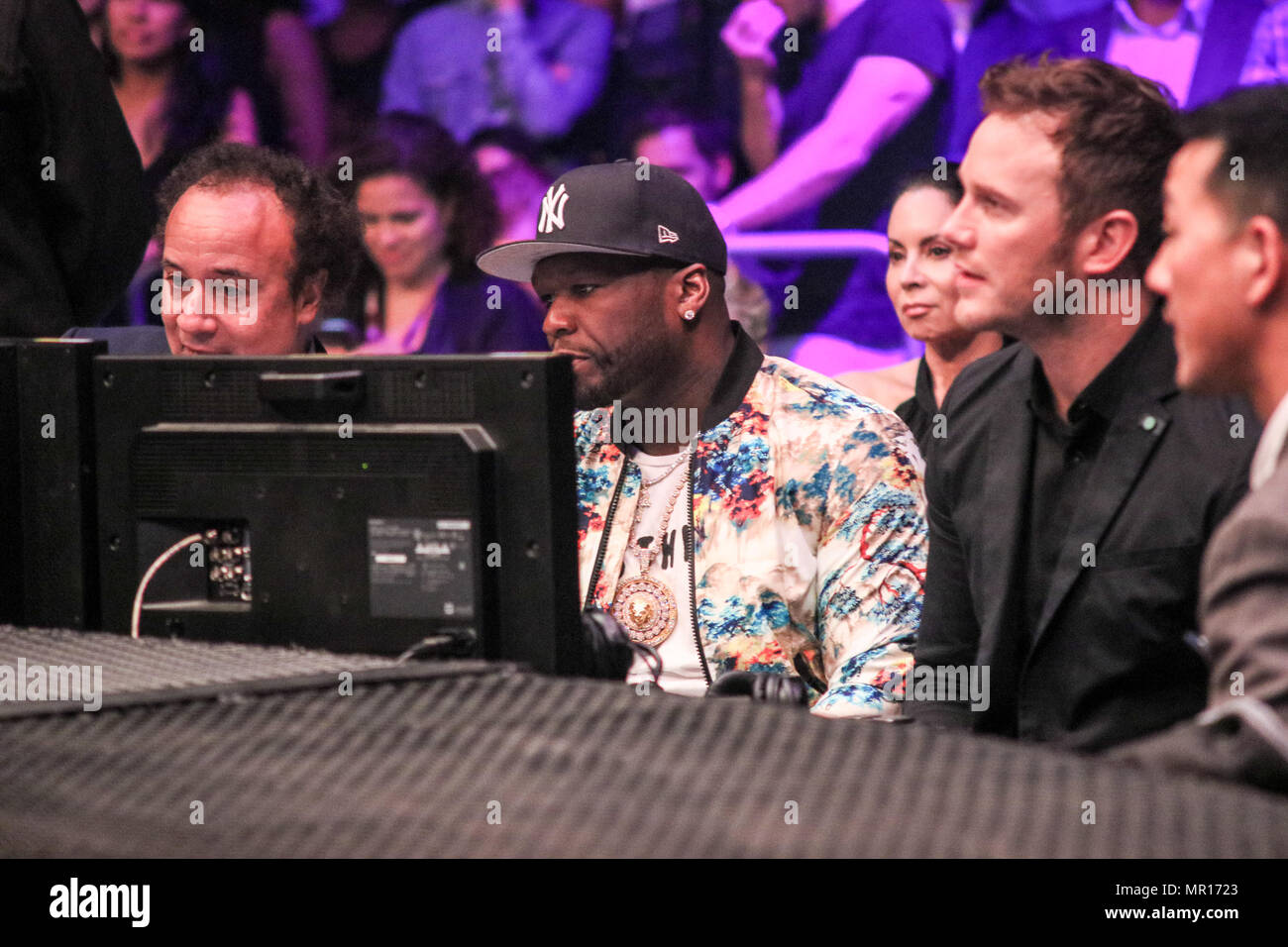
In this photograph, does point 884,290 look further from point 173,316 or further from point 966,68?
point 173,316

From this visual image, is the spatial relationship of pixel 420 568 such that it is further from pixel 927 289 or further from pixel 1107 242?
pixel 927 289

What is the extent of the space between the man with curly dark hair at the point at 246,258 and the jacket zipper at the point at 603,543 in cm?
58

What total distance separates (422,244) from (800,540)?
8.13 feet

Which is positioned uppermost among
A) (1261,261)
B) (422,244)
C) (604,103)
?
(604,103)

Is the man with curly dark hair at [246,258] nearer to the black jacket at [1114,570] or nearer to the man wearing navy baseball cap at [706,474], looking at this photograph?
the man wearing navy baseball cap at [706,474]

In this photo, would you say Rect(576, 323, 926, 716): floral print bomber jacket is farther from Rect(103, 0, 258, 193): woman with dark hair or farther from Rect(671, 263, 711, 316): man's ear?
Rect(103, 0, 258, 193): woman with dark hair

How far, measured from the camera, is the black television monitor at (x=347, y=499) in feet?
4.09

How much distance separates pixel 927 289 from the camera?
135 inches

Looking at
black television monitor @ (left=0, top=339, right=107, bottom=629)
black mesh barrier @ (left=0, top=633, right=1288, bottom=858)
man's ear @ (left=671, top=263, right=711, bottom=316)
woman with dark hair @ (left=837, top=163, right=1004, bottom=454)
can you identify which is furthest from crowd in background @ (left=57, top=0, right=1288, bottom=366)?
black mesh barrier @ (left=0, top=633, right=1288, bottom=858)

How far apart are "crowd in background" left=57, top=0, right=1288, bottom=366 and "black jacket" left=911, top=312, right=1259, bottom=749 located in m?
1.85

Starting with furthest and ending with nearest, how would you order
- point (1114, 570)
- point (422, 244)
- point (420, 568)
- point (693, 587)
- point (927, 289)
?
point (422, 244), point (927, 289), point (693, 587), point (1114, 570), point (420, 568)

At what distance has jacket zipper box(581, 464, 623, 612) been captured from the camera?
82.8 inches

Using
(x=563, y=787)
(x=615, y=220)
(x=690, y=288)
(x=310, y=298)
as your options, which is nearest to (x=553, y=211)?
(x=615, y=220)
